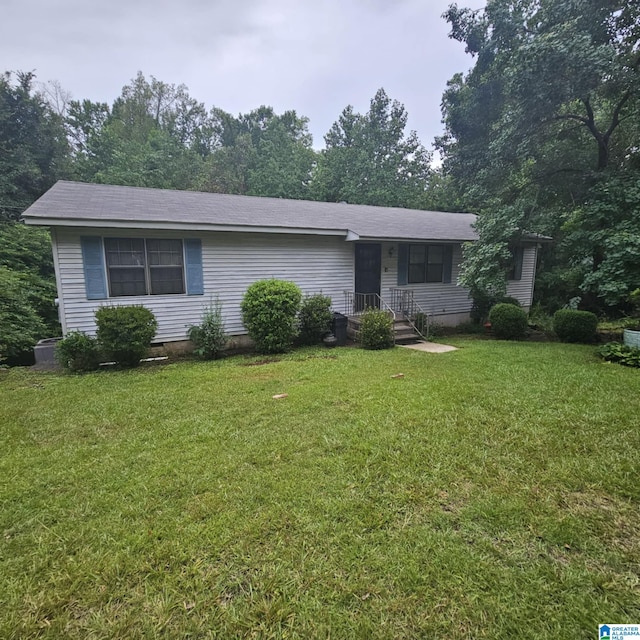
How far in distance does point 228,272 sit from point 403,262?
205 inches

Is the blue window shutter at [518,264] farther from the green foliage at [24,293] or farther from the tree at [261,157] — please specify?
the tree at [261,157]

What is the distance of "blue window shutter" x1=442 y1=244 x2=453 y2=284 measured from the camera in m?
11.1

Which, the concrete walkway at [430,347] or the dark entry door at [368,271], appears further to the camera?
the dark entry door at [368,271]

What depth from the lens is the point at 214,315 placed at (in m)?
8.02

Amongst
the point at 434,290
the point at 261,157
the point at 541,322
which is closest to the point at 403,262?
the point at 434,290

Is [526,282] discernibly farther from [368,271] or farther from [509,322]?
[368,271]

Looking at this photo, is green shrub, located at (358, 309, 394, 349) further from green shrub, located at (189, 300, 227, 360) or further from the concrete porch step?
green shrub, located at (189, 300, 227, 360)

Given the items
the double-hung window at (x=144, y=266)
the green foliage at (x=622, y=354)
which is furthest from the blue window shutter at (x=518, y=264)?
the double-hung window at (x=144, y=266)

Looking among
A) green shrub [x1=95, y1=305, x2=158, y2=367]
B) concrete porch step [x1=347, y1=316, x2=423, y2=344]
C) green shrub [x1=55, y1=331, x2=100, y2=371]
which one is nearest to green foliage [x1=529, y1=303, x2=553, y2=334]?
concrete porch step [x1=347, y1=316, x2=423, y2=344]

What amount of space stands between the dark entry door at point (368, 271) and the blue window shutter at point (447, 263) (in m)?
2.42

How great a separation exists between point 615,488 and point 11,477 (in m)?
4.92

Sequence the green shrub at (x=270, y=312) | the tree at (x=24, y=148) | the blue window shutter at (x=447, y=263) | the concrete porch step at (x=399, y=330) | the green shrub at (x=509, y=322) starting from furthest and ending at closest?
the tree at (x=24, y=148)
the blue window shutter at (x=447, y=263)
the green shrub at (x=509, y=322)
the concrete porch step at (x=399, y=330)
the green shrub at (x=270, y=312)

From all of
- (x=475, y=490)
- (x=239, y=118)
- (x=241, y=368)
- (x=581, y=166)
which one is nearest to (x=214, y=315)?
(x=241, y=368)

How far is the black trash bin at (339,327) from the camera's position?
8789 mm
